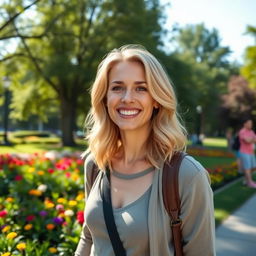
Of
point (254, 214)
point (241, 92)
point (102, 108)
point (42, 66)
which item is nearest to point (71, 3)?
point (42, 66)

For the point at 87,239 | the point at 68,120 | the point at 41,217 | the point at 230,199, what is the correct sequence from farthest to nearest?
the point at 68,120
the point at 230,199
the point at 41,217
the point at 87,239

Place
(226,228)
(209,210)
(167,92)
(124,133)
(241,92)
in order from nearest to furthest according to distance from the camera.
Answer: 1. (209,210)
2. (167,92)
3. (124,133)
4. (226,228)
5. (241,92)

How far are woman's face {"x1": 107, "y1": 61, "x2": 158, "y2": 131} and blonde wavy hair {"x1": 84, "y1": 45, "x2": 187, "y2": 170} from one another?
0.15 ft

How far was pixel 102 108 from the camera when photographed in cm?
232

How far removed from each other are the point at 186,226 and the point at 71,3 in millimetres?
21255

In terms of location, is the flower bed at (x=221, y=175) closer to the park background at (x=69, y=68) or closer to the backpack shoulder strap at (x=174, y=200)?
the park background at (x=69, y=68)

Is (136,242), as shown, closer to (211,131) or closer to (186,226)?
(186,226)

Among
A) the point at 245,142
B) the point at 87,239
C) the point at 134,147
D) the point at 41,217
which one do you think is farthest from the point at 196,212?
the point at 245,142

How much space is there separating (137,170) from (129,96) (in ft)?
1.33

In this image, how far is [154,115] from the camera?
2.13 metres

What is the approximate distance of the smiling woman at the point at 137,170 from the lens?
70.2 inches

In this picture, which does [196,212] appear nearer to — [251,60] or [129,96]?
[129,96]

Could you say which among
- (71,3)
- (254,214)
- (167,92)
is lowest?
(254,214)

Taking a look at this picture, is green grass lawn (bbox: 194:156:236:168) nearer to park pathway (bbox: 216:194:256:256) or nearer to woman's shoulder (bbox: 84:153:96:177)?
park pathway (bbox: 216:194:256:256)
